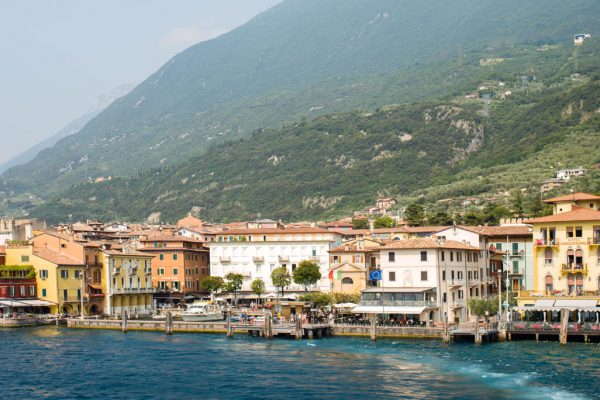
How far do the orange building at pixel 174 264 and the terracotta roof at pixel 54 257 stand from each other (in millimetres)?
20774

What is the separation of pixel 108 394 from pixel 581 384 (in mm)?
30200

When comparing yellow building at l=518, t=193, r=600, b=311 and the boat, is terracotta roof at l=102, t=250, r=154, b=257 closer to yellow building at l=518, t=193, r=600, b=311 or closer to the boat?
the boat

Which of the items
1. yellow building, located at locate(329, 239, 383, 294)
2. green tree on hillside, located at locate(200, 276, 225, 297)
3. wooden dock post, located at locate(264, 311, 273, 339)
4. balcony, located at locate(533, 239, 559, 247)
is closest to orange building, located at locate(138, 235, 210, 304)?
green tree on hillside, located at locate(200, 276, 225, 297)

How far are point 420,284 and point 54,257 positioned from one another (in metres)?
46.0

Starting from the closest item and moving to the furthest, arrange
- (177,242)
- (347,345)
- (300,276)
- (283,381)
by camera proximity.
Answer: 1. (283,381)
2. (347,345)
3. (300,276)
4. (177,242)

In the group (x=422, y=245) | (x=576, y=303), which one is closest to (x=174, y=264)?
(x=422, y=245)

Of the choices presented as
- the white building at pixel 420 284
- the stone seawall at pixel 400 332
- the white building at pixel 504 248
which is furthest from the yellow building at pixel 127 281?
the white building at pixel 504 248

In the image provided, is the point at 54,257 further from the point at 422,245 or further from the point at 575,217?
the point at 575,217

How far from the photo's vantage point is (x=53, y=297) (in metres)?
121

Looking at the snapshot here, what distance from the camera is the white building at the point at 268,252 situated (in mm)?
137000

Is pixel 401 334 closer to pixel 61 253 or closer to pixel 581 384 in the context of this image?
pixel 581 384

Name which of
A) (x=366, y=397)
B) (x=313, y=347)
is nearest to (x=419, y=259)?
(x=313, y=347)

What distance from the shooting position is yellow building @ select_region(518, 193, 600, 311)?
96.6 metres

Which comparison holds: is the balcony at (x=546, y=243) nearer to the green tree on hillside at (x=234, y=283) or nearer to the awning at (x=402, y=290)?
the awning at (x=402, y=290)
